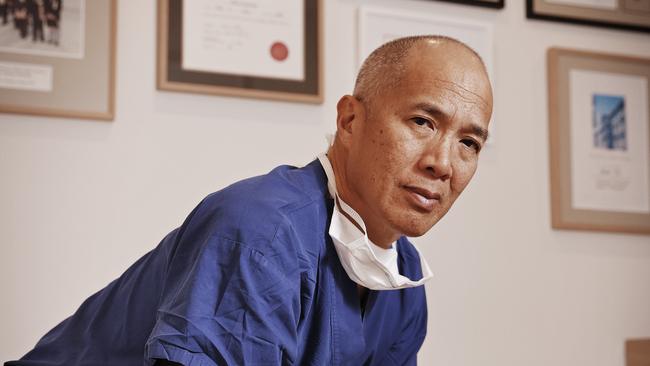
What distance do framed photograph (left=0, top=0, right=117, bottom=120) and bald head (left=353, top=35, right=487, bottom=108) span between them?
0.73 metres

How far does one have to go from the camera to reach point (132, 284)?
1285 mm

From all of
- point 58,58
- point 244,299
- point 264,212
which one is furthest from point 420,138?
point 58,58

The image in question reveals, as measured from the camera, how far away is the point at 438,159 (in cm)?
127

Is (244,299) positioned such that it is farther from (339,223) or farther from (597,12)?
(597,12)

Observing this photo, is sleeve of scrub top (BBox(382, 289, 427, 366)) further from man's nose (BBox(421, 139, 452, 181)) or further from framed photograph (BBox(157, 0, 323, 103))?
framed photograph (BBox(157, 0, 323, 103))

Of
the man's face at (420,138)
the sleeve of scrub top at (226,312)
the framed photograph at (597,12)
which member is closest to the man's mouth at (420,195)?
the man's face at (420,138)

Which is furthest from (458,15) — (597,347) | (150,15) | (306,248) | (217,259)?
(217,259)

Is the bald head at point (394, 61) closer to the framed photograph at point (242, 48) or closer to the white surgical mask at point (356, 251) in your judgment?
the white surgical mask at point (356, 251)

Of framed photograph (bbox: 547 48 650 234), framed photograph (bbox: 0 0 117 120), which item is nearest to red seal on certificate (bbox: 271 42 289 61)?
framed photograph (bbox: 0 0 117 120)

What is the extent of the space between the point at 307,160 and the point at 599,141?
0.85 m

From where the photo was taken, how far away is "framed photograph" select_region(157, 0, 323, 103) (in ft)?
6.28

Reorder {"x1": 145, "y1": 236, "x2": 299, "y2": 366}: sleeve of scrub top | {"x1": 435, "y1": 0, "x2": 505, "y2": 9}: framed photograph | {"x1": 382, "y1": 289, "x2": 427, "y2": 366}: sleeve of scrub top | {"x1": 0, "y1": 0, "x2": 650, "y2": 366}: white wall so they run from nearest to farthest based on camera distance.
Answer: {"x1": 145, "y1": 236, "x2": 299, "y2": 366}: sleeve of scrub top
{"x1": 382, "y1": 289, "x2": 427, "y2": 366}: sleeve of scrub top
{"x1": 0, "y1": 0, "x2": 650, "y2": 366}: white wall
{"x1": 435, "y1": 0, "x2": 505, "y2": 9}: framed photograph

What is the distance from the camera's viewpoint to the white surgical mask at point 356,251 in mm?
1278

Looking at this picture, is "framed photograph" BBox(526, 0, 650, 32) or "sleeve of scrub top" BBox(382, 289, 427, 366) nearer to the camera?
"sleeve of scrub top" BBox(382, 289, 427, 366)
